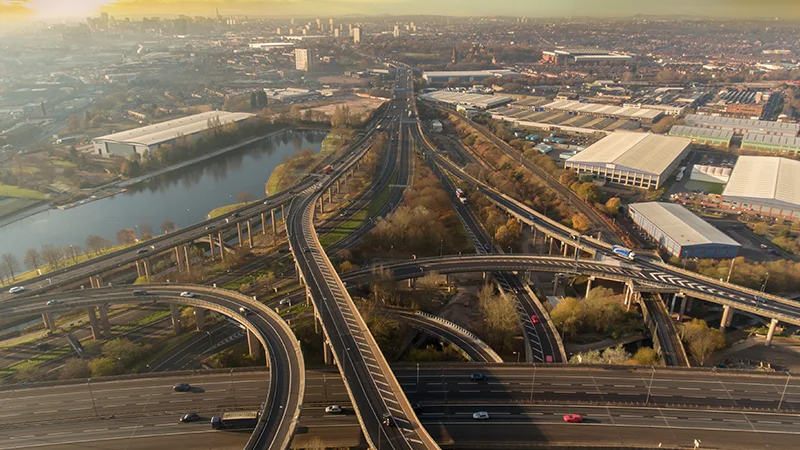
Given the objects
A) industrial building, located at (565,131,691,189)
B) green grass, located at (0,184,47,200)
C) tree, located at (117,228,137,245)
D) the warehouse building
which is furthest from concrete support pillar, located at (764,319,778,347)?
green grass, located at (0,184,47,200)

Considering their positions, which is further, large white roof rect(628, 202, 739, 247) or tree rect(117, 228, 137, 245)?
tree rect(117, 228, 137, 245)

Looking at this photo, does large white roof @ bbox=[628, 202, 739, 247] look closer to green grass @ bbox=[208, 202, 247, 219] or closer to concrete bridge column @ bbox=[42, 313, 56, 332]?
green grass @ bbox=[208, 202, 247, 219]

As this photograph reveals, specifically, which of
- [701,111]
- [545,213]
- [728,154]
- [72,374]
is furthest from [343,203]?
[701,111]

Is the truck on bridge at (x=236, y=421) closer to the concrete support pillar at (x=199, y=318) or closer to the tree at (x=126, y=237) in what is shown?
the concrete support pillar at (x=199, y=318)

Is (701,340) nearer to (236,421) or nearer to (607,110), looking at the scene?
(236,421)

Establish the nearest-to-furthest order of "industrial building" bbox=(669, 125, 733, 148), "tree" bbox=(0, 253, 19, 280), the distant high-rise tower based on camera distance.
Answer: "tree" bbox=(0, 253, 19, 280) → "industrial building" bbox=(669, 125, 733, 148) → the distant high-rise tower

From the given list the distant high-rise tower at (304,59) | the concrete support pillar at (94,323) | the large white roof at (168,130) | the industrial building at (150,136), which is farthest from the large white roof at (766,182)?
the distant high-rise tower at (304,59)

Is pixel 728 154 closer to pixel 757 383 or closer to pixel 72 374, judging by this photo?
pixel 757 383
